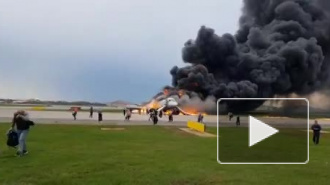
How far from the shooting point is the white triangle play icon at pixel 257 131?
702 cm

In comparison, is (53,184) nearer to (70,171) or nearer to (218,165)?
(70,171)

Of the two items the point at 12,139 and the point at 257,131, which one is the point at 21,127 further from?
the point at 257,131

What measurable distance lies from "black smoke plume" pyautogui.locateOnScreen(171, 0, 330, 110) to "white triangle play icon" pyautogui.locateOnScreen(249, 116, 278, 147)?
7613cm

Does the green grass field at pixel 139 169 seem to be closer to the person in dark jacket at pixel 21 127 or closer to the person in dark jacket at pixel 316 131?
the person in dark jacket at pixel 21 127

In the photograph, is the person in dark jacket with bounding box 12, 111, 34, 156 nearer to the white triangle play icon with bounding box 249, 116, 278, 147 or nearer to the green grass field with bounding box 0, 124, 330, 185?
the green grass field with bounding box 0, 124, 330, 185

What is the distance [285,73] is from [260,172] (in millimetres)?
80967

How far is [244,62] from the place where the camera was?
90125 millimetres

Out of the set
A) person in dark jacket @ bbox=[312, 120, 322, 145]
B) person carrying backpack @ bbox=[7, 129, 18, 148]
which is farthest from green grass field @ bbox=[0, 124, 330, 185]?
person in dark jacket @ bbox=[312, 120, 322, 145]

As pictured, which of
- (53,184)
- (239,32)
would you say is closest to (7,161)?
(53,184)
